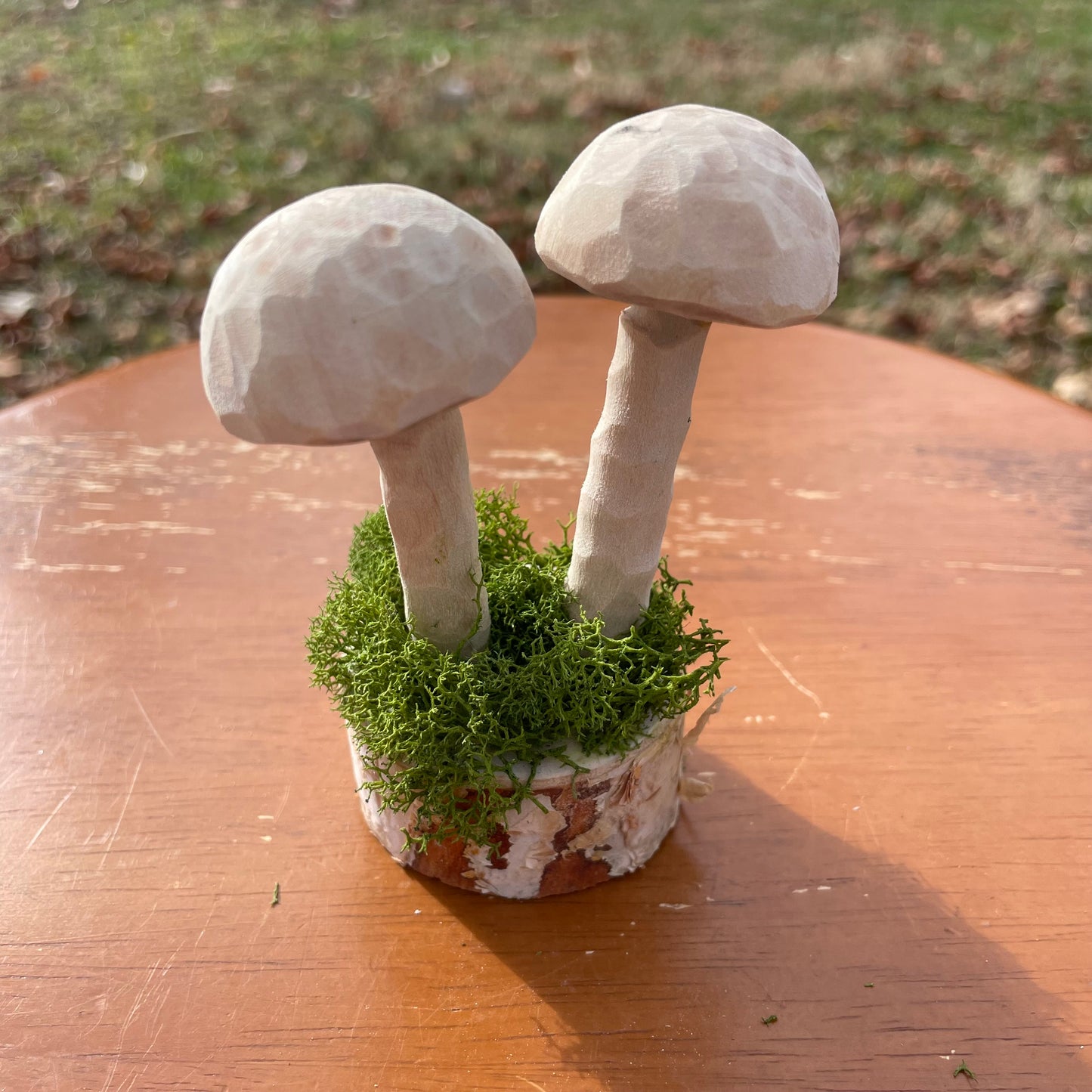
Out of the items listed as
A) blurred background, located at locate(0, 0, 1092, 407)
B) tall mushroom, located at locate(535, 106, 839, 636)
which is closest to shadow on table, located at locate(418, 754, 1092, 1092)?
tall mushroom, located at locate(535, 106, 839, 636)

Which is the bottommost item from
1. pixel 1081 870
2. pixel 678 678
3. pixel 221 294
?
pixel 1081 870

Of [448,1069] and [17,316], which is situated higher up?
[448,1069]

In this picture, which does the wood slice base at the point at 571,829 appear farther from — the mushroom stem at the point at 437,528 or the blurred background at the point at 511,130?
the blurred background at the point at 511,130

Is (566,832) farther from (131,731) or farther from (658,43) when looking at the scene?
(658,43)

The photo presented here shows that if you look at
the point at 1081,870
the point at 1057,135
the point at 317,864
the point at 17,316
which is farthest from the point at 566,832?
the point at 1057,135

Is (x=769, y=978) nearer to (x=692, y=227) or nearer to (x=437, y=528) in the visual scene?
(x=437, y=528)

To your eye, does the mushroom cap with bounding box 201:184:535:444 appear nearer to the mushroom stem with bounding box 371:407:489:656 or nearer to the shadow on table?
the mushroom stem with bounding box 371:407:489:656
